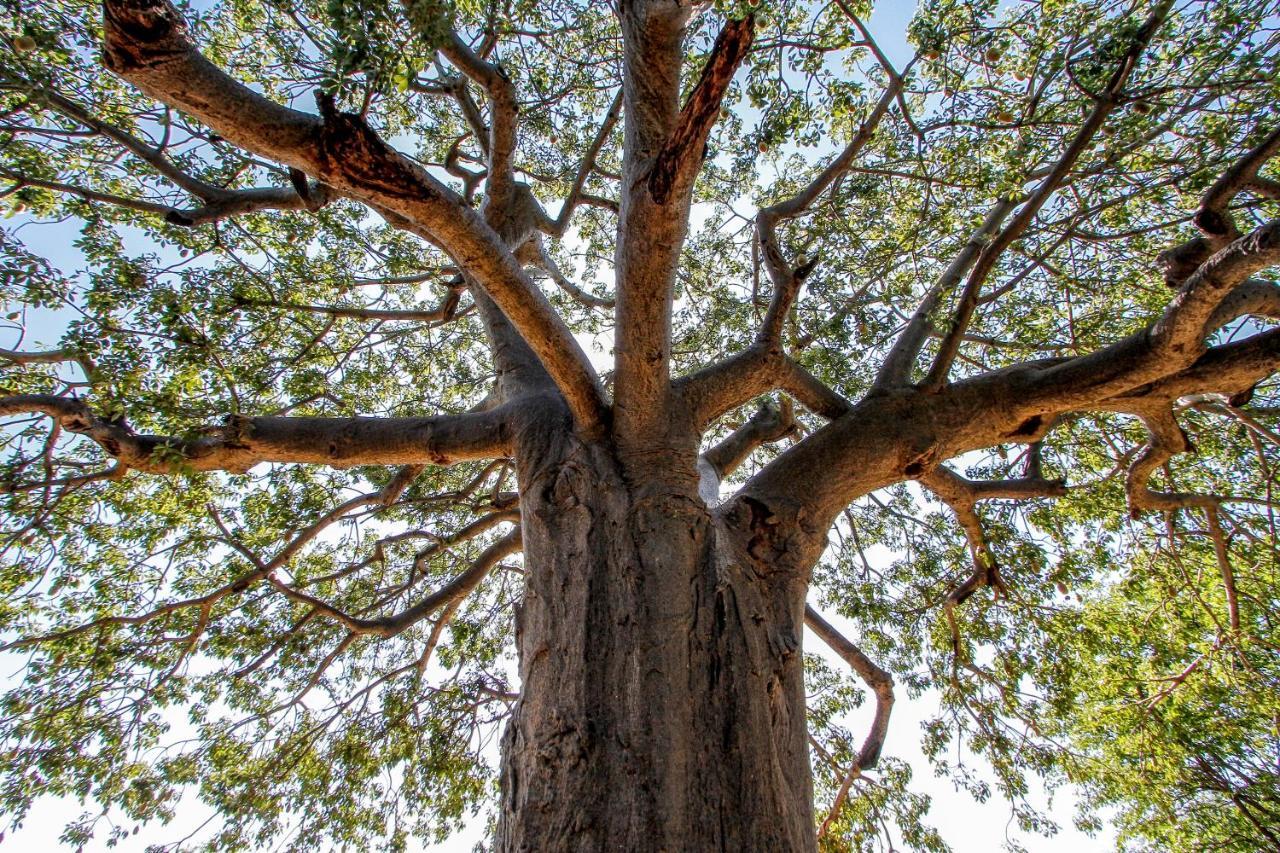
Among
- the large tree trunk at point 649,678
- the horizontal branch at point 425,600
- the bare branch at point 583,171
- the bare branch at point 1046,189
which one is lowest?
the large tree trunk at point 649,678

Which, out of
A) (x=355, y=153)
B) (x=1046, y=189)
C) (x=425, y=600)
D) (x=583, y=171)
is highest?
(x=583, y=171)

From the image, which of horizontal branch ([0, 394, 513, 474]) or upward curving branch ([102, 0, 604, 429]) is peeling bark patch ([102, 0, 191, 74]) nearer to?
upward curving branch ([102, 0, 604, 429])

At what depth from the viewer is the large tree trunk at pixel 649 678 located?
73.5 inches

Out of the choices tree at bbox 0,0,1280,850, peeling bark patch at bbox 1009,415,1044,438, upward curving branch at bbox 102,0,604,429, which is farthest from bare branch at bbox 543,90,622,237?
peeling bark patch at bbox 1009,415,1044,438

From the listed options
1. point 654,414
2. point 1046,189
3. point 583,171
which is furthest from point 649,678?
point 583,171

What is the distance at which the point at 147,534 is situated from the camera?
4.83 metres

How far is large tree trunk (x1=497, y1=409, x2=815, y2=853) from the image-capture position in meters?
1.87

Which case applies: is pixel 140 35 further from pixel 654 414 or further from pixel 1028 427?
pixel 1028 427

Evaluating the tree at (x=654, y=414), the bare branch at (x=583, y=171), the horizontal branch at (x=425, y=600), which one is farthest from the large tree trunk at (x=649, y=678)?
the bare branch at (x=583, y=171)

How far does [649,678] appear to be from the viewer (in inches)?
83.1

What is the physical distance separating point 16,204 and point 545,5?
395cm

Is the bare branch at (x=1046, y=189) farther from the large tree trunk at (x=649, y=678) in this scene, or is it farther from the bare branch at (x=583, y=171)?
the bare branch at (x=583, y=171)

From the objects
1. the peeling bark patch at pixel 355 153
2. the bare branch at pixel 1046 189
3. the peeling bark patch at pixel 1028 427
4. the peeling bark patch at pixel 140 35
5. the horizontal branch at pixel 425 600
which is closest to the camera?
the peeling bark patch at pixel 140 35

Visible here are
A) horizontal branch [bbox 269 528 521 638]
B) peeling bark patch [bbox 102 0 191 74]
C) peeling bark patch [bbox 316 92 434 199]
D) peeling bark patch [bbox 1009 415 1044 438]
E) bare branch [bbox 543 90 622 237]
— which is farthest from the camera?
bare branch [bbox 543 90 622 237]
